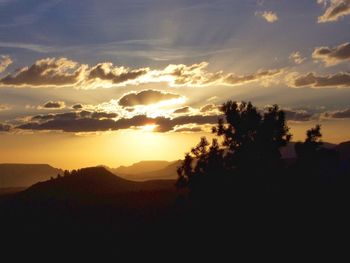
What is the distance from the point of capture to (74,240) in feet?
224

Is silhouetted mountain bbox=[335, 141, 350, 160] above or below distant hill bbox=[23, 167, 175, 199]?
above

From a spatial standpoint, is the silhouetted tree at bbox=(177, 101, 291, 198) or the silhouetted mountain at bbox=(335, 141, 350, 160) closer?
the silhouetted tree at bbox=(177, 101, 291, 198)

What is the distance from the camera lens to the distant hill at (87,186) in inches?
5773

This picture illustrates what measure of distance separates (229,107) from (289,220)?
1232 centimetres

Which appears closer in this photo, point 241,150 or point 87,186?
point 241,150

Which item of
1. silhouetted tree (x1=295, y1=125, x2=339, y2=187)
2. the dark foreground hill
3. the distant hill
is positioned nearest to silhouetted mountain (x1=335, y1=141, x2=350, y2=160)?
the distant hill

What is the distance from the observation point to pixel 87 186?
159625 mm

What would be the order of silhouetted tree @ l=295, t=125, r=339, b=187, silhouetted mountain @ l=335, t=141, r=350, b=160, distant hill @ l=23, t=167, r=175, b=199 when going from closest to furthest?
silhouetted tree @ l=295, t=125, r=339, b=187
silhouetted mountain @ l=335, t=141, r=350, b=160
distant hill @ l=23, t=167, r=175, b=199

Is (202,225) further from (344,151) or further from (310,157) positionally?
(344,151)

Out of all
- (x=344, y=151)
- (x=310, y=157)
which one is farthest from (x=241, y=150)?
(x=344, y=151)

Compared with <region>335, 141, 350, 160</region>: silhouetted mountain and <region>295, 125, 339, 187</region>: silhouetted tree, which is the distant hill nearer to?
<region>335, 141, 350, 160</region>: silhouetted mountain

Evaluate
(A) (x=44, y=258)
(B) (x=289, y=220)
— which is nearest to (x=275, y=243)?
(B) (x=289, y=220)

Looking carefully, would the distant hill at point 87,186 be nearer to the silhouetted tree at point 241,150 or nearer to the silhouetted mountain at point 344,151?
the silhouetted mountain at point 344,151

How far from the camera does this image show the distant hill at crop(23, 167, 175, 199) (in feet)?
481
